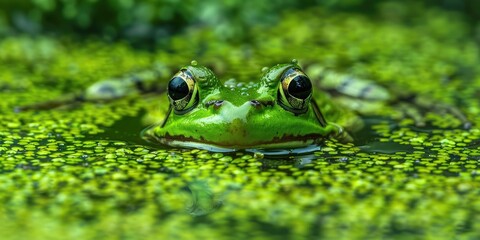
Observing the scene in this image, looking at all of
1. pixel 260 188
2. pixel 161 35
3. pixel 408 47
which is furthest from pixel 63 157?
pixel 408 47

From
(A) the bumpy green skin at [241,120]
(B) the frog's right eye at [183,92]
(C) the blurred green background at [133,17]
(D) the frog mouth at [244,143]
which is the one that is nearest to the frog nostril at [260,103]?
(A) the bumpy green skin at [241,120]

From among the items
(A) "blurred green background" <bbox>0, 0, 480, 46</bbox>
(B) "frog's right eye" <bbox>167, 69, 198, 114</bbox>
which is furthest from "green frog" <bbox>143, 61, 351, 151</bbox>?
(A) "blurred green background" <bbox>0, 0, 480, 46</bbox>

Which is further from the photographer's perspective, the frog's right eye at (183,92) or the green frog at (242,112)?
the frog's right eye at (183,92)

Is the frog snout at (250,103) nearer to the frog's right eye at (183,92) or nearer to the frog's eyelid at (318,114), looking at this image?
the frog's right eye at (183,92)

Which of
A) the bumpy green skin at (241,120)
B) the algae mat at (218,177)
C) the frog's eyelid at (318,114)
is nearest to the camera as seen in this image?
the algae mat at (218,177)

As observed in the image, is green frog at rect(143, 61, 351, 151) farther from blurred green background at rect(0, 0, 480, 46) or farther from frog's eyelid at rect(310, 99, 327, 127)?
blurred green background at rect(0, 0, 480, 46)

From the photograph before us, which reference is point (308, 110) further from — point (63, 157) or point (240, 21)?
point (240, 21)

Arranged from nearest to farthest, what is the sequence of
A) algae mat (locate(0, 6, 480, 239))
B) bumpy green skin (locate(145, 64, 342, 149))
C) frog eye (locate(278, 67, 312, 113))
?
algae mat (locate(0, 6, 480, 239))
bumpy green skin (locate(145, 64, 342, 149))
frog eye (locate(278, 67, 312, 113))

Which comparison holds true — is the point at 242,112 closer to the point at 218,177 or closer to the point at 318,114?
the point at 218,177
